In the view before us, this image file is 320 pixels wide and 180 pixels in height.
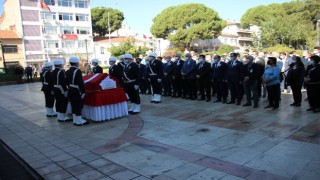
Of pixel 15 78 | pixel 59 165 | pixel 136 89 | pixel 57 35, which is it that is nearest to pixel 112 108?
pixel 136 89

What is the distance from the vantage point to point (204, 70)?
10.2 metres

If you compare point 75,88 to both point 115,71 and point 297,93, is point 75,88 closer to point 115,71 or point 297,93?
point 115,71

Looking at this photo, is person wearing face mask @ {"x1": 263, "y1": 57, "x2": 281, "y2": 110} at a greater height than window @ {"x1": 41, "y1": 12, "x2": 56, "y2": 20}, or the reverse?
window @ {"x1": 41, "y1": 12, "x2": 56, "y2": 20}

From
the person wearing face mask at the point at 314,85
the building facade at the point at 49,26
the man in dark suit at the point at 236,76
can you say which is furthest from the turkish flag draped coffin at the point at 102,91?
the building facade at the point at 49,26

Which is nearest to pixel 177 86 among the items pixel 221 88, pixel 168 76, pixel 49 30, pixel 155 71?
pixel 168 76

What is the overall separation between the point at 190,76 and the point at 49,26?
44.2 m

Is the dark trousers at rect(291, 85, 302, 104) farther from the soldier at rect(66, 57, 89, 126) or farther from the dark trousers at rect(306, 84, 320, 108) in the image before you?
the soldier at rect(66, 57, 89, 126)

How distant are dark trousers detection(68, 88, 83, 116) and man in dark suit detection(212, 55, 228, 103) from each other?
493 centimetres

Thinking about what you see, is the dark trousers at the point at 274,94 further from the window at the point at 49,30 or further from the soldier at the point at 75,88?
the window at the point at 49,30

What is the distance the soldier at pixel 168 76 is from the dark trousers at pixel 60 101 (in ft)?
16.2

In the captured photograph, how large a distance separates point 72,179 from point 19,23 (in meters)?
47.8

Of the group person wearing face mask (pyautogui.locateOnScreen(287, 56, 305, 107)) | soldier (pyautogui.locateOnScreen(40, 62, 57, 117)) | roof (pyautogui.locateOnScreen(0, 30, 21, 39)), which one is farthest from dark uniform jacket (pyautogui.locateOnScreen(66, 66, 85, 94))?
roof (pyautogui.locateOnScreen(0, 30, 21, 39))

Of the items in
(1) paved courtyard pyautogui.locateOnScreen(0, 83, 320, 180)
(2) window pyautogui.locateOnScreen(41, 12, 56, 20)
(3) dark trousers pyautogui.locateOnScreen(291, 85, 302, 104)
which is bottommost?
(1) paved courtyard pyautogui.locateOnScreen(0, 83, 320, 180)

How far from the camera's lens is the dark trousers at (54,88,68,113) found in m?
8.16
